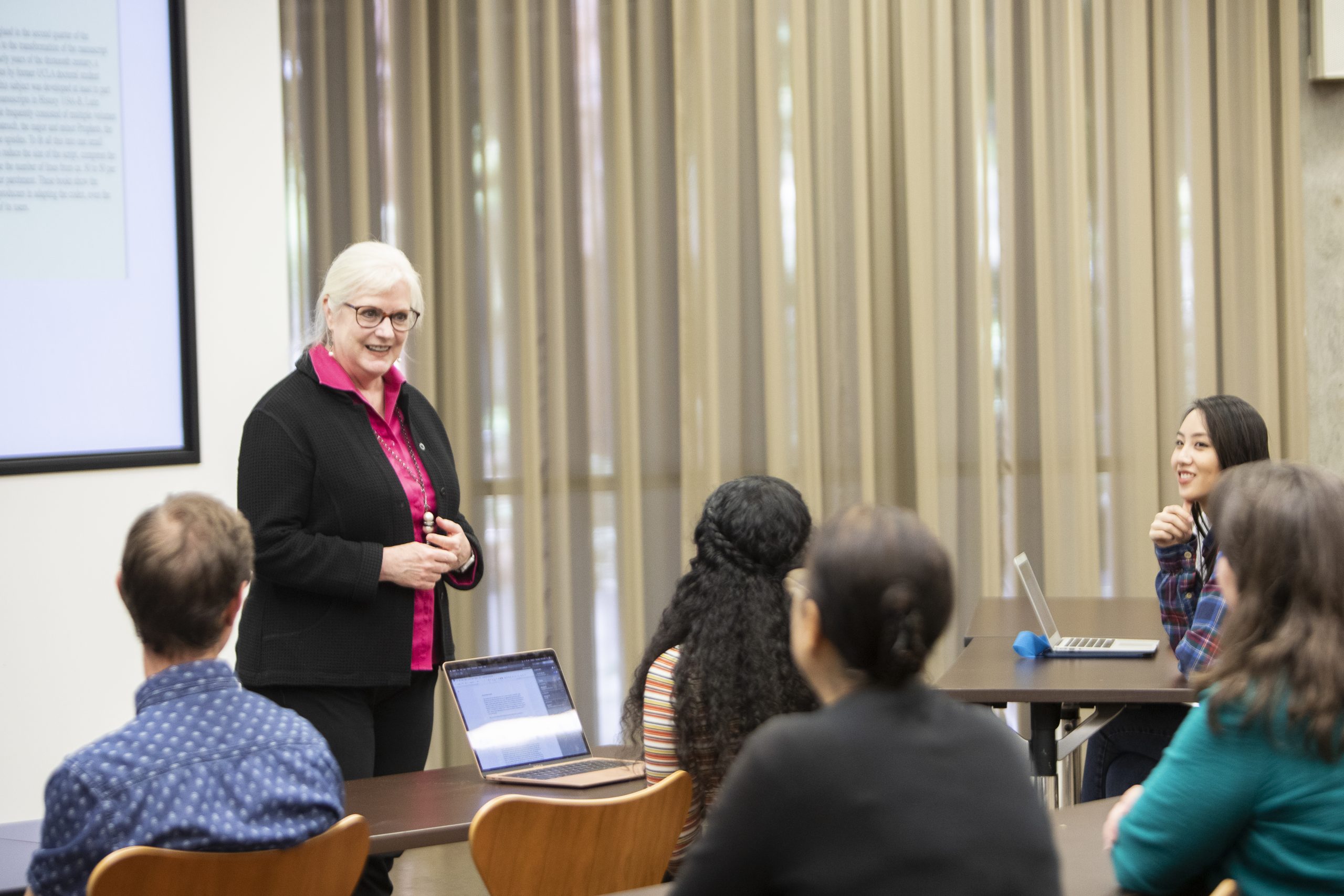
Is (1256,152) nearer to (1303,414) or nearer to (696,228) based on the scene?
(1303,414)

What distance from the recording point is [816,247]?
4422mm

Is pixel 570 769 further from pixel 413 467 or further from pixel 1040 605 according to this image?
pixel 1040 605

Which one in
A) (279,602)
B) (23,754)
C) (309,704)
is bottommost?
(23,754)

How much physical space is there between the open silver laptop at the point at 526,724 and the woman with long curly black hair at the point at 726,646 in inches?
7.6

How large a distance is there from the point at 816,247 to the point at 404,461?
86.2 inches

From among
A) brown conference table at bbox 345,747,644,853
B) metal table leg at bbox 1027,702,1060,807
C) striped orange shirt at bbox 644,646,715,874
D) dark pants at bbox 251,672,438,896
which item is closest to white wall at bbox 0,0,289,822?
dark pants at bbox 251,672,438,896

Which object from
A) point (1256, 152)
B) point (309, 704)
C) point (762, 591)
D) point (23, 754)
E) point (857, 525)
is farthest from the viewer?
point (1256, 152)

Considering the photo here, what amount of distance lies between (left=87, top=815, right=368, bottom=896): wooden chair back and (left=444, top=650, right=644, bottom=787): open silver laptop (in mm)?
525

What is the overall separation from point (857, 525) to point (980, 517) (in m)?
3.38

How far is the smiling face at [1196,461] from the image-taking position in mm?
2775

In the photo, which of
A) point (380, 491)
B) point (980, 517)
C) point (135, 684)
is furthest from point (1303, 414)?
point (135, 684)

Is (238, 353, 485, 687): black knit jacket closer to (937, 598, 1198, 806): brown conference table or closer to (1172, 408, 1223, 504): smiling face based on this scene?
(937, 598, 1198, 806): brown conference table

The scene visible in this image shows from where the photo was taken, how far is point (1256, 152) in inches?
171

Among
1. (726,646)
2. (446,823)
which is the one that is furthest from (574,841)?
(726,646)
